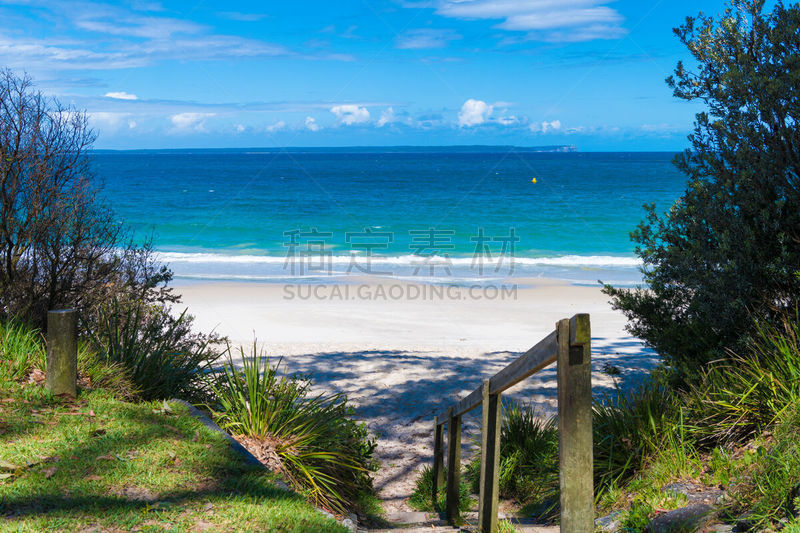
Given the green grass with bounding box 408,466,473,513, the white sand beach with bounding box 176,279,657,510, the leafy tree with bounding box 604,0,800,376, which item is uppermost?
the leafy tree with bounding box 604,0,800,376

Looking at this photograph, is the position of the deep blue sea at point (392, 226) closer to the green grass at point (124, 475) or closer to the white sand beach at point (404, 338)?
the white sand beach at point (404, 338)

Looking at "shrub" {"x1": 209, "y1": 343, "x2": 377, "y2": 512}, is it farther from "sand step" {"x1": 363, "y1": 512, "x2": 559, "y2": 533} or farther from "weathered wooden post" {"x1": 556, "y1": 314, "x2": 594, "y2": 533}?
"weathered wooden post" {"x1": 556, "y1": 314, "x2": 594, "y2": 533}

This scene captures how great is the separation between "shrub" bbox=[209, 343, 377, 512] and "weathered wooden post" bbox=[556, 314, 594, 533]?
2009mm

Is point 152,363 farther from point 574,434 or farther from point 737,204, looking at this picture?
point 737,204

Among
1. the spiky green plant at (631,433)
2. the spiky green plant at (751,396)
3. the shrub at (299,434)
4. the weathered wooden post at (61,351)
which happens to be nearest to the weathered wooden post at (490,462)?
the spiky green plant at (631,433)

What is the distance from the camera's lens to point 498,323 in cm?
1473

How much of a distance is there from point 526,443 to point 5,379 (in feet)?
14.3

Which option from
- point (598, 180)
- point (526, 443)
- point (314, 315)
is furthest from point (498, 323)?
point (598, 180)

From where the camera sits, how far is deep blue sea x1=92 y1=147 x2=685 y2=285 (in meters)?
24.0

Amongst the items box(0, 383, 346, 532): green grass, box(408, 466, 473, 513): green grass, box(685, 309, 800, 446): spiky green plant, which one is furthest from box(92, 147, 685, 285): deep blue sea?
box(685, 309, 800, 446): spiky green plant

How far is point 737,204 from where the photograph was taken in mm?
4949

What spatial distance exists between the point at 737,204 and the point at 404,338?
9.05 meters

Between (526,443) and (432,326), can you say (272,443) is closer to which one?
(526,443)

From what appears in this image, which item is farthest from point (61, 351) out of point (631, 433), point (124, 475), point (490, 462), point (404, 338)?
point (404, 338)
